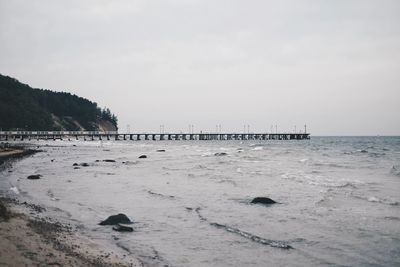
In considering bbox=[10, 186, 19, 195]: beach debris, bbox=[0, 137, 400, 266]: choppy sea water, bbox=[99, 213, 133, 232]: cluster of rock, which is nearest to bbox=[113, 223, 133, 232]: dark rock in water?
bbox=[99, 213, 133, 232]: cluster of rock

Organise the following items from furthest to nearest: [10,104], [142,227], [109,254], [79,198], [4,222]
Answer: [10,104] → [79,198] → [142,227] → [4,222] → [109,254]

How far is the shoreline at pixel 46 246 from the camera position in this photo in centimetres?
742

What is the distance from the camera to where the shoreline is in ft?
24.3

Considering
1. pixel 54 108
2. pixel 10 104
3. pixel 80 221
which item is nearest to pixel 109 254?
pixel 80 221

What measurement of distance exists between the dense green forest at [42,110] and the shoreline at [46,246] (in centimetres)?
12243

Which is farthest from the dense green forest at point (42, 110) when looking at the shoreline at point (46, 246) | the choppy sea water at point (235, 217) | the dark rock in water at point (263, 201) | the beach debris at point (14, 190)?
the shoreline at point (46, 246)

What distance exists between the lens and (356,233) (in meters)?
11.1

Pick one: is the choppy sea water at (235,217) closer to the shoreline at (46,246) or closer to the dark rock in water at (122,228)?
the dark rock in water at (122,228)

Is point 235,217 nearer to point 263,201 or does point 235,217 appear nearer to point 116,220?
point 263,201

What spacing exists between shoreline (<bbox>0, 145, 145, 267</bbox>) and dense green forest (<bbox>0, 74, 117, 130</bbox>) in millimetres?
122433

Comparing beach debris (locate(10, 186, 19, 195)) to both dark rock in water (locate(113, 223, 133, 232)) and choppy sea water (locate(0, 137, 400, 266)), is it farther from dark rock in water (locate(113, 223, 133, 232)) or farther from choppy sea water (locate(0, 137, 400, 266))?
dark rock in water (locate(113, 223, 133, 232))

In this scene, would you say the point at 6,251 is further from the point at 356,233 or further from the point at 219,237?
the point at 356,233

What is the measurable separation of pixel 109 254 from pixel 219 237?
3355 mm

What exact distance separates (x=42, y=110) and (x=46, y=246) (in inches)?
5681
